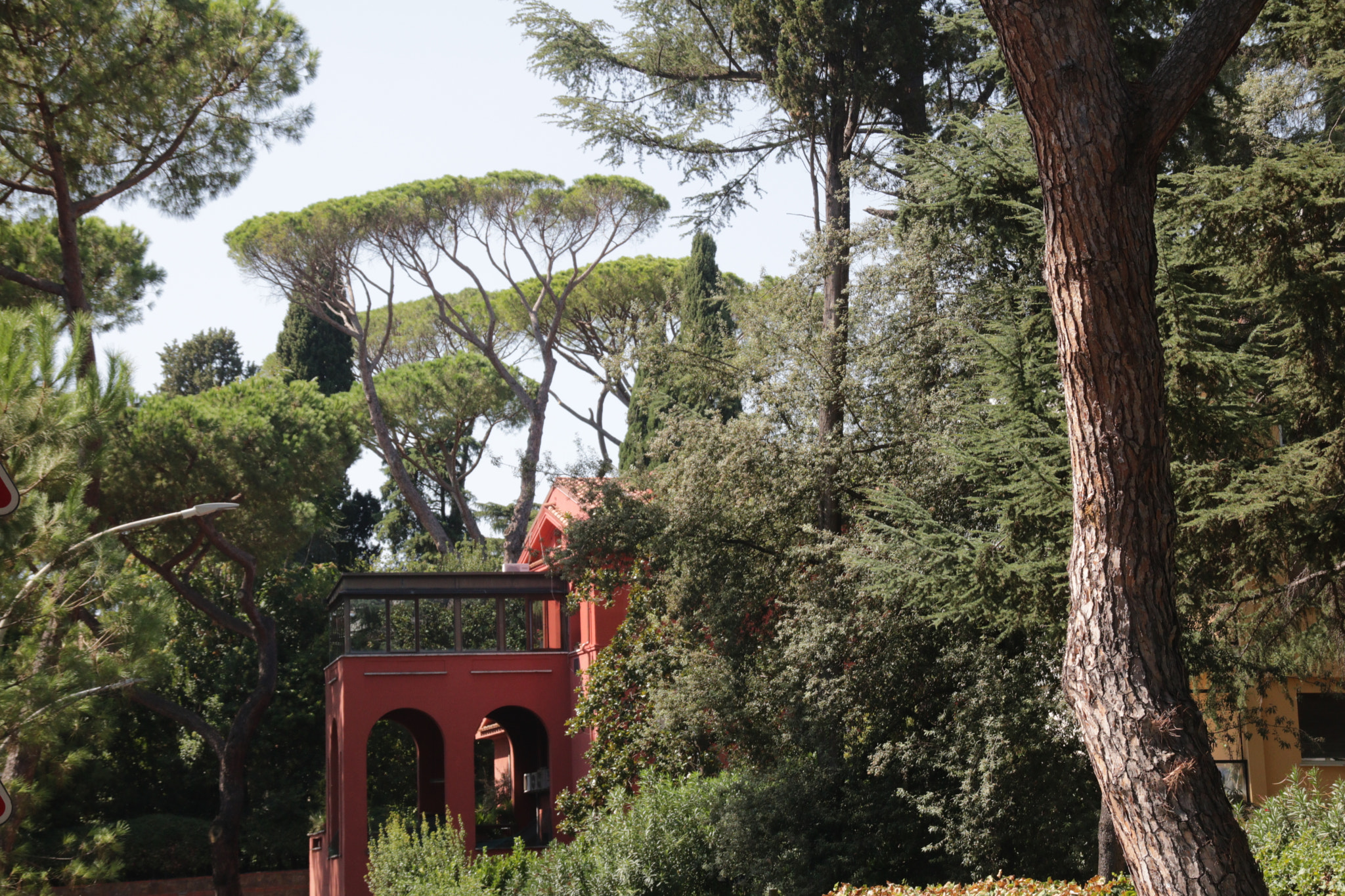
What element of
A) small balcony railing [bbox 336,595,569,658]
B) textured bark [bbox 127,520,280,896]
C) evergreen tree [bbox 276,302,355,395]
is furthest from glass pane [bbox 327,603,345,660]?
evergreen tree [bbox 276,302,355,395]

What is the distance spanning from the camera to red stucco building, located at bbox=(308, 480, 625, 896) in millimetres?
19453

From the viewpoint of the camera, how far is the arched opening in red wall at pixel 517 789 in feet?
68.9

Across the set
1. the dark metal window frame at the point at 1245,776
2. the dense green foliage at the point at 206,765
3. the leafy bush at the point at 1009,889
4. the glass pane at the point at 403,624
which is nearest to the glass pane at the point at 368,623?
the glass pane at the point at 403,624

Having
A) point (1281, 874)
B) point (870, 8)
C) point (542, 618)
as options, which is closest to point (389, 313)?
point (542, 618)

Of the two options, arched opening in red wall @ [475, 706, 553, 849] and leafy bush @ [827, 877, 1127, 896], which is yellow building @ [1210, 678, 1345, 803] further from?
arched opening in red wall @ [475, 706, 553, 849]

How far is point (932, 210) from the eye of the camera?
10266 millimetres

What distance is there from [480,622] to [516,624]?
Answer: 0.64 m

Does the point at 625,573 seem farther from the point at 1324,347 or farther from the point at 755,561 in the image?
the point at 1324,347

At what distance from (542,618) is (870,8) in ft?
39.5

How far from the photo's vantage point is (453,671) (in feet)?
66.6

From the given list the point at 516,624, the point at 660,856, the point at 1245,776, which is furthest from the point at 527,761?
the point at 1245,776

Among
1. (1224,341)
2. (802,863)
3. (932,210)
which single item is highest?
(932,210)

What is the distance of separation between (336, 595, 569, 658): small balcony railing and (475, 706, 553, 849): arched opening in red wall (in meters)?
1.39

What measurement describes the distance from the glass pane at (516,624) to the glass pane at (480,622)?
0.23 m
